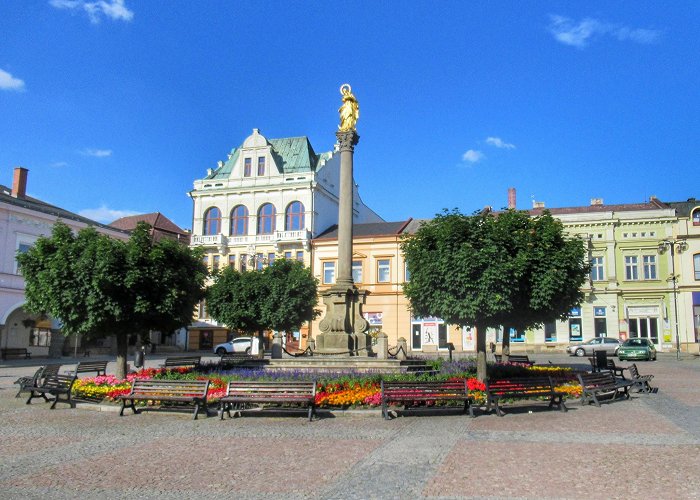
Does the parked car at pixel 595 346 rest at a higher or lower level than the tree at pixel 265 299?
lower

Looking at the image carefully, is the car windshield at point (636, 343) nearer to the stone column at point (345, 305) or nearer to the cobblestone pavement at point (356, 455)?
the stone column at point (345, 305)

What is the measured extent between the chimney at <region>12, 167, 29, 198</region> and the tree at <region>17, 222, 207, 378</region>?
24307 millimetres

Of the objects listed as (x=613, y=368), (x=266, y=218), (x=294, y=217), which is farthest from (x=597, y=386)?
(x=266, y=218)

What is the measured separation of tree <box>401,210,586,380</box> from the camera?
576 inches

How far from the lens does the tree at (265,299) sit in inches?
1082

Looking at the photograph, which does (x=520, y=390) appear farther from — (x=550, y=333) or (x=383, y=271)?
(x=550, y=333)

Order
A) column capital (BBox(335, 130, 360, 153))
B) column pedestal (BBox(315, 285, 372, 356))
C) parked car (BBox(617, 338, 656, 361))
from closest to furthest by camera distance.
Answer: column pedestal (BBox(315, 285, 372, 356)), column capital (BBox(335, 130, 360, 153)), parked car (BBox(617, 338, 656, 361))

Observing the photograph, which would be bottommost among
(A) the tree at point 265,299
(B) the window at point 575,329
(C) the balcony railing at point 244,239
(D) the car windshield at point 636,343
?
(D) the car windshield at point 636,343

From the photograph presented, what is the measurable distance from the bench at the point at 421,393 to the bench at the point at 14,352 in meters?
29.8

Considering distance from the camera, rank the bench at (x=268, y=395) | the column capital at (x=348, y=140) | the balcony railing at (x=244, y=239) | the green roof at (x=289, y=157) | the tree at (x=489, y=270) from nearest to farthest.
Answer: the bench at (x=268, y=395) → the tree at (x=489, y=270) → the column capital at (x=348, y=140) → the balcony railing at (x=244, y=239) → the green roof at (x=289, y=157)

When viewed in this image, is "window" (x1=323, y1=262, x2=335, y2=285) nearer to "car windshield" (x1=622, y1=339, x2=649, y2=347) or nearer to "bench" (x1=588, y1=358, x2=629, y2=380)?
"car windshield" (x1=622, y1=339, x2=649, y2=347)

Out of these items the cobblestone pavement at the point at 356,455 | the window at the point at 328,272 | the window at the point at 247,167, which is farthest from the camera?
the window at the point at 247,167

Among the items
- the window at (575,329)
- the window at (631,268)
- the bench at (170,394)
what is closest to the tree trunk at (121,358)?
the bench at (170,394)

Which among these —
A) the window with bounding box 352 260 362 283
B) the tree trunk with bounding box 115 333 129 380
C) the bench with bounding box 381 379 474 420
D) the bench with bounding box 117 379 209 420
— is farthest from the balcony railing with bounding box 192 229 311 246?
the bench with bounding box 381 379 474 420
